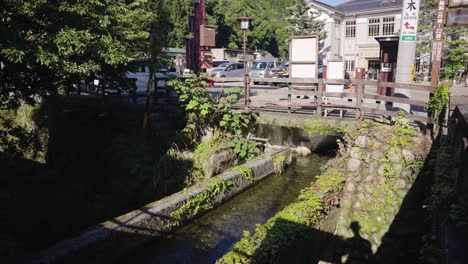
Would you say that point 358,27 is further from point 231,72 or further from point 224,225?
point 224,225

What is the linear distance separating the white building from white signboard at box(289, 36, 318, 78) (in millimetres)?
26956

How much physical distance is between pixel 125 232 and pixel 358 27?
39.3 meters

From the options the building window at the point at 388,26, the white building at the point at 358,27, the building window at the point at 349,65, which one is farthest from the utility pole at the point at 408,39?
the building window at the point at 349,65

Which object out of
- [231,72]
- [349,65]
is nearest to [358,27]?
[349,65]

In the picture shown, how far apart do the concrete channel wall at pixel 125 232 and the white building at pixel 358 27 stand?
3283 cm

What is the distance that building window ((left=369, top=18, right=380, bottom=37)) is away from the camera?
38469mm

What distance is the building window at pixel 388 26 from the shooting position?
37688 mm

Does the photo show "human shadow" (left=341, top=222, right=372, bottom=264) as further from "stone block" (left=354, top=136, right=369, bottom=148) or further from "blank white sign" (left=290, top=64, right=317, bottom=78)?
"blank white sign" (left=290, top=64, right=317, bottom=78)

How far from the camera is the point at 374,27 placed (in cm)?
3869

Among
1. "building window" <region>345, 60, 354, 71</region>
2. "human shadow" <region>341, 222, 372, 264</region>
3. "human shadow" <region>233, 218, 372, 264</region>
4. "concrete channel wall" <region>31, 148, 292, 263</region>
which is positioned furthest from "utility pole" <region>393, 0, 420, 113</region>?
"building window" <region>345, 60, 354, 71</region>

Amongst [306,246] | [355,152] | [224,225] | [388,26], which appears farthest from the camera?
[388,26]

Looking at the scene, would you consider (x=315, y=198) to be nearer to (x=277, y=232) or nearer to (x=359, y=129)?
(x=277, y=232)

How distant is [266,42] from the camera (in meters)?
61.1

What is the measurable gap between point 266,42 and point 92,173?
5235 centimetres
